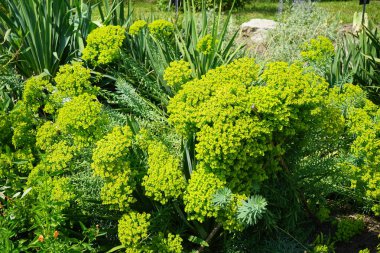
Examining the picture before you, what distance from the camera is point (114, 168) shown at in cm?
255

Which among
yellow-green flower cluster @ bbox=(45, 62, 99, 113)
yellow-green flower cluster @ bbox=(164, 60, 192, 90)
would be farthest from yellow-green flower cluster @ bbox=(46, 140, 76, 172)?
yellow-green flower cluster @ bbox=(164, 60, 192, 90)

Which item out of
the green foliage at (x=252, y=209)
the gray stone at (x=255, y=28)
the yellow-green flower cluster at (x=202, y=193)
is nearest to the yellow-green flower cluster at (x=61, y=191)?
the yellow-green flower cluster at (x=202, y=193)

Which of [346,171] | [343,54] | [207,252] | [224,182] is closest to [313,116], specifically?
[346,171]

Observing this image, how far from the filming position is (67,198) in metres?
2.59

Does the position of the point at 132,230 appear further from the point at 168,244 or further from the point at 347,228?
the point at 347,228

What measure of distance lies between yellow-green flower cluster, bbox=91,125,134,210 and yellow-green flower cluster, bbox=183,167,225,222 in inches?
11.7

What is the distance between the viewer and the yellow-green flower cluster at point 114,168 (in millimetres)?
2498

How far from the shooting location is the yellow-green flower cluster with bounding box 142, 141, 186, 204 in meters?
2.52

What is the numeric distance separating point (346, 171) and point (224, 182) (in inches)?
30.5

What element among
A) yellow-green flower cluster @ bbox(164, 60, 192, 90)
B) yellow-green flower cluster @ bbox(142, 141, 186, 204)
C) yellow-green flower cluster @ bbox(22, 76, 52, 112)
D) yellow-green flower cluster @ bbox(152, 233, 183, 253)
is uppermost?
yellow-green flower cluster @ bbox(164, 60, 192, 90)

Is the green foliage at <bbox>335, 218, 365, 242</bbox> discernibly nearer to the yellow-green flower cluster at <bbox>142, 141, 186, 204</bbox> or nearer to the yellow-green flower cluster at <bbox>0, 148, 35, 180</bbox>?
the yellow-green flower cluster at <bbox>142, 141, 186, 204</bbox>

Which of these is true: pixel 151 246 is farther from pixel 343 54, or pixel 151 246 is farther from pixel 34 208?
pixel 343 54

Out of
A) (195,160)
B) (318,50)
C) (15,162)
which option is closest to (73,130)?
(15,162)

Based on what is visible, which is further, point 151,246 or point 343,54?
point 343,54
